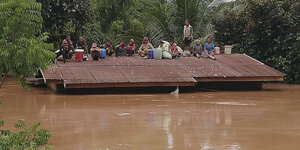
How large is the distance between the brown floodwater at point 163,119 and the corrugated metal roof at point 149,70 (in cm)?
49

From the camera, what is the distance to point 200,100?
13.0 m

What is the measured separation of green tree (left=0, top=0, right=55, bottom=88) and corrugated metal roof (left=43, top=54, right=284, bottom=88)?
6158 mm

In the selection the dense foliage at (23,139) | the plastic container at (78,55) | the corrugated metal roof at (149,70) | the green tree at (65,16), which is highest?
the green tree at (65,16)

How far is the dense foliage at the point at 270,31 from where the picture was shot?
18.5 metres

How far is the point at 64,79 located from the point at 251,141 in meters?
7.16

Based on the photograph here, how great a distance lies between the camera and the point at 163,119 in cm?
965

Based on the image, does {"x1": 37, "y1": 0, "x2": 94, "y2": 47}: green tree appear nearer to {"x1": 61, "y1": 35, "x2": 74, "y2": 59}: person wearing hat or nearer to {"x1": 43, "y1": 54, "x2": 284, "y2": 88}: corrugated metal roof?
{"x1": 61, "y1": 35, "x2": 74, "y2": 59}: person wearing hat

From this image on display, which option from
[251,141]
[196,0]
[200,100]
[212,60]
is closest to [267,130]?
[251,141]

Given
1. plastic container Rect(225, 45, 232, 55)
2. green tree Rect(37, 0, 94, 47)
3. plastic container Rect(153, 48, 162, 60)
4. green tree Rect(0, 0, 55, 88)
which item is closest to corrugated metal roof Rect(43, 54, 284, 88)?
plastic container Rect(153, 48, 162, 60)

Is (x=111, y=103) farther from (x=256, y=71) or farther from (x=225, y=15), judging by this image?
(x=225, y=15)

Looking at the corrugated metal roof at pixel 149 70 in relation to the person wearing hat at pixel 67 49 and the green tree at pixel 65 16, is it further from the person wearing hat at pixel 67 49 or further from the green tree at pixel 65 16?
the green tree at pixel 65 16

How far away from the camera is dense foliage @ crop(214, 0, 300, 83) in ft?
60.6

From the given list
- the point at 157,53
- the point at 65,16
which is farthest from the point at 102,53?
the point at 65,16

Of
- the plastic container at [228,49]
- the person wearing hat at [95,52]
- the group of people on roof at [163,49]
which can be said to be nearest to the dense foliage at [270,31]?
the plastic container at [228,49]
